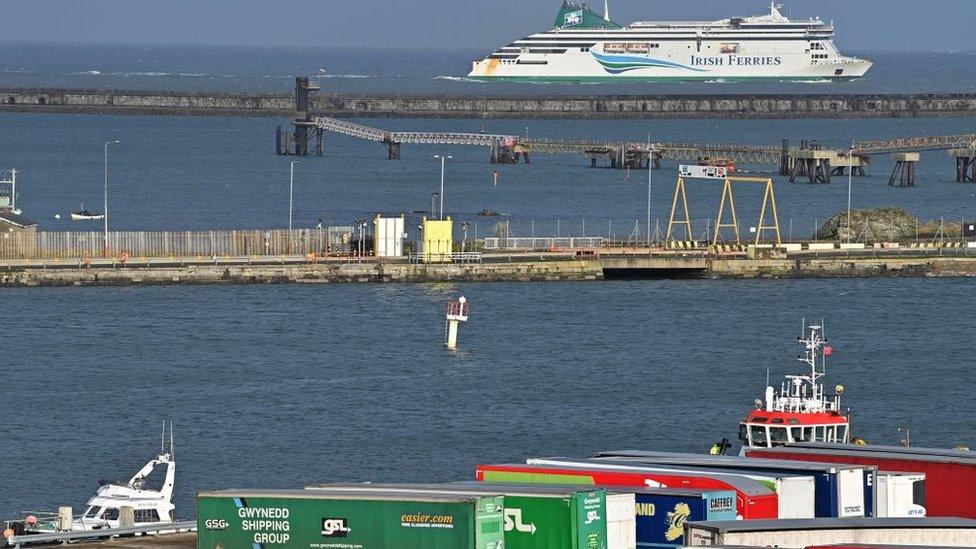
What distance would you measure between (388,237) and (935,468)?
43.2 metres

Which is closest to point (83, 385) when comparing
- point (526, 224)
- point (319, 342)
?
point (319, 342)

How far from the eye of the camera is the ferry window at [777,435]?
35875 mm

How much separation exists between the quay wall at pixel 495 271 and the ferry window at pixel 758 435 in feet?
114

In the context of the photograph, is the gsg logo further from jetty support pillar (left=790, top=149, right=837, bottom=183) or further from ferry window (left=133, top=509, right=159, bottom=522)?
jetty support pillar (left=790, top=149, right=837, bottom=183)

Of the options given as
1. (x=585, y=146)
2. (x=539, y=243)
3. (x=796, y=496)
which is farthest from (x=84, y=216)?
(x=796, y=496)

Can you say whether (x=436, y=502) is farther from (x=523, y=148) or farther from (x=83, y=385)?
(x=523, y=148)

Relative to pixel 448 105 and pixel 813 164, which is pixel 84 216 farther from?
pixel 448 105

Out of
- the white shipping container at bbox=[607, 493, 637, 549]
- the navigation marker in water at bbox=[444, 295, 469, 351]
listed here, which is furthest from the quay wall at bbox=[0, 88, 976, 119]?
the white shipping container at bbox=[607, 493, 637, 549]

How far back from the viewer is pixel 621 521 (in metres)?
25.7

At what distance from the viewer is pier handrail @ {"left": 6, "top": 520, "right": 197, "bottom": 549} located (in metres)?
29.0

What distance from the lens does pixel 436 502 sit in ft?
81.7

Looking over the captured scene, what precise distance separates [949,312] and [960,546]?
4287 centimetres

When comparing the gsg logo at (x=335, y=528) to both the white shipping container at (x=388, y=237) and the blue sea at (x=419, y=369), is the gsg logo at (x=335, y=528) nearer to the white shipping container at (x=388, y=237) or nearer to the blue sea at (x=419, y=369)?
the blue sea at (x=419, y=369)

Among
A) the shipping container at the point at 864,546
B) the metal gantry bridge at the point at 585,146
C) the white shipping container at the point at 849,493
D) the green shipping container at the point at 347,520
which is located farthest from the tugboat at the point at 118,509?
the metal gantry bridge at the point at 585,146
